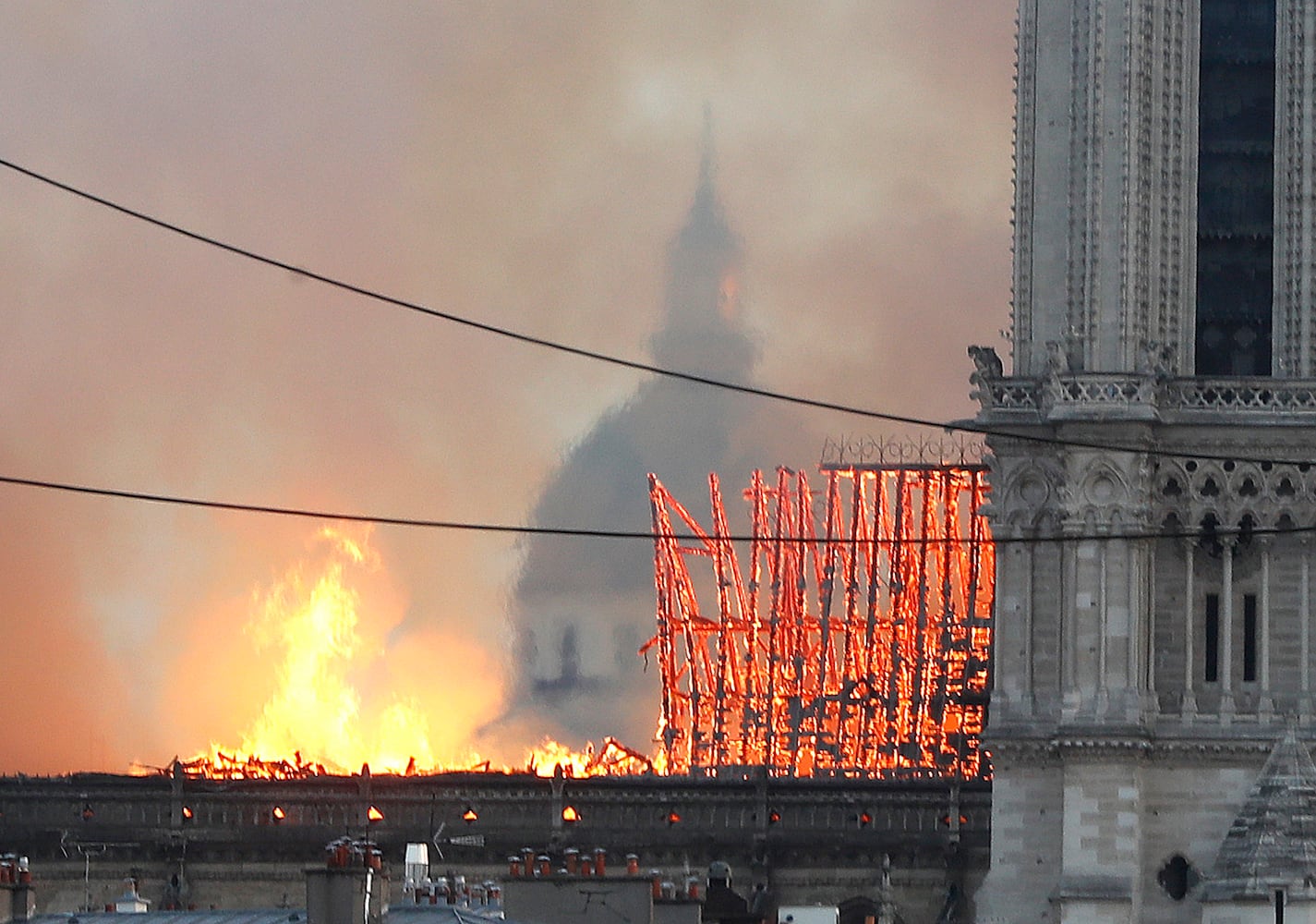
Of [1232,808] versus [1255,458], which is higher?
[1255,458]

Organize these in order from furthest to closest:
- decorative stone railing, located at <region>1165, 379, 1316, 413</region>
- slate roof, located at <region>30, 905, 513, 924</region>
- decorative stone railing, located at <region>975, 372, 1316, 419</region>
A: decorative stone railing, located at <region>1165, 379, 1316, 413</region> < decorative stone railing, located at <region>975, 372, 1316, 419</region> < slate roof, located at <region>30, 905, 513, 924</region>

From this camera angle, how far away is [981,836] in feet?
424

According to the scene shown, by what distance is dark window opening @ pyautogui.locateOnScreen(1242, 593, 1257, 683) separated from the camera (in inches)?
4776

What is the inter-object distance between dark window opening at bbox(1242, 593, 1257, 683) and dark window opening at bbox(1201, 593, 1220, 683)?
691mm

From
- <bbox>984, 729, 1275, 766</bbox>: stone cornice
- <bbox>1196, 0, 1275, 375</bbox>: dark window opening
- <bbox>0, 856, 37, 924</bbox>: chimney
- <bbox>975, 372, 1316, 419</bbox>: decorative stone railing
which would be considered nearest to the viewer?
<bbox>0, 856, 37, 924</bbox>: chimney

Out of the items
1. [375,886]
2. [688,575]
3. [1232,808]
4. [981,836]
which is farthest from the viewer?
[688,575]

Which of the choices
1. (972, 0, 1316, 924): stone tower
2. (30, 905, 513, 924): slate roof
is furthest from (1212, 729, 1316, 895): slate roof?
(30, 905, 513, 924): slate roof

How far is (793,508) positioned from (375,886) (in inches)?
4304

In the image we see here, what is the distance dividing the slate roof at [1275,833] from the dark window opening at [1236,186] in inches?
477

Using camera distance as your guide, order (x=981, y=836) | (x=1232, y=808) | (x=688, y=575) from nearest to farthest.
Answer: (x=1232, y=808) → (x=981, y=836) → (x=688, y=575)

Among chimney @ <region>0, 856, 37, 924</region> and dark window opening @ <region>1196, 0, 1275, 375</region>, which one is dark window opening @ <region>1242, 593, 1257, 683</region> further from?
chimney @ <region>0, 856, 37, 924</region>

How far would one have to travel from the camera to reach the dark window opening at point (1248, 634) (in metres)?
121

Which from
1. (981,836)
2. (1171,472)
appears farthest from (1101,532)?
→ (981,836)

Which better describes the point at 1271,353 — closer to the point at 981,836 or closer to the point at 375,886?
the point at 981,836
